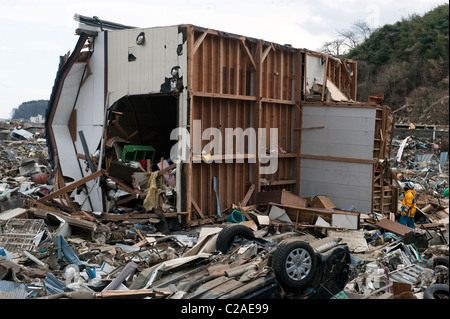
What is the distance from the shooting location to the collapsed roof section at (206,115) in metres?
12.3

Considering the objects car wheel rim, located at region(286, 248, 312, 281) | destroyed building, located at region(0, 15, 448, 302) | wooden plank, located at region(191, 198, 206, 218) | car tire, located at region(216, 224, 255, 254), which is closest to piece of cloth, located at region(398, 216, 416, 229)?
destroyed building, located at region(0, 15, 448, 302)

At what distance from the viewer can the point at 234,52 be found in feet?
43.9

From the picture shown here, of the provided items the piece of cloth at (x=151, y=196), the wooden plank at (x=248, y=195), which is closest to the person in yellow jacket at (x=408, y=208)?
the wooden plank at (x=248, y=195)

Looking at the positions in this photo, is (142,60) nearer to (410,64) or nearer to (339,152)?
(339,152)

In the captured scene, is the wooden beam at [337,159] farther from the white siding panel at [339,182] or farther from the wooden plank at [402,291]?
the wooden plank at [402,291]

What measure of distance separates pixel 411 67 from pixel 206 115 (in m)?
31.7

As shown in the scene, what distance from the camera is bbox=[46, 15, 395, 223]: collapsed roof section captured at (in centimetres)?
1228

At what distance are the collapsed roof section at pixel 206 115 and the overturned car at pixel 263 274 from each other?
5212 mm

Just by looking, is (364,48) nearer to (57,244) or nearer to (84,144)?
(84,144)

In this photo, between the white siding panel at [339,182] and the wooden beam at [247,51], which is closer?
the wooden beam at [247,51]

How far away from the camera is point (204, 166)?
1294 centimetres

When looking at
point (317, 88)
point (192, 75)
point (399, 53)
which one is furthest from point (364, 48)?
point (192, 75)

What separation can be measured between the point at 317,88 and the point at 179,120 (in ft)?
17.9

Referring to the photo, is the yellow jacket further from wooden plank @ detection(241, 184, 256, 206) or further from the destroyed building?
wooden plank @ detection(241, 184, 256, 206)
